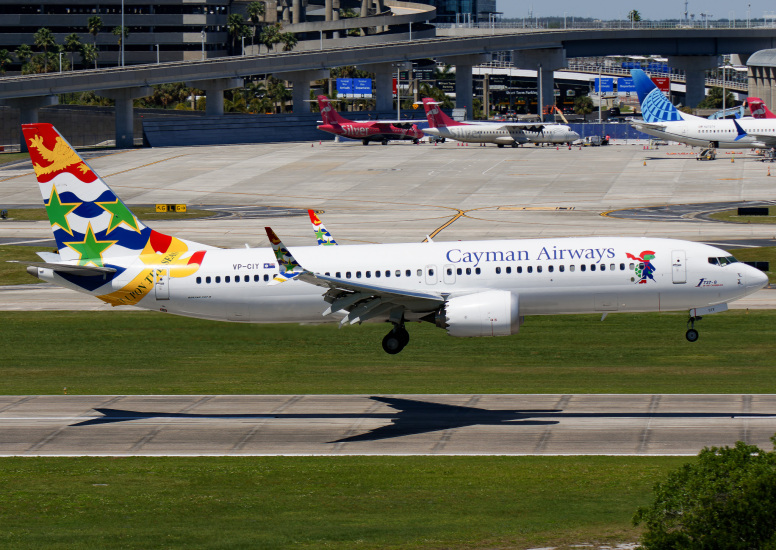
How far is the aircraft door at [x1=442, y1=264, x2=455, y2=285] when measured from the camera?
156 ft

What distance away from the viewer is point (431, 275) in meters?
47.8

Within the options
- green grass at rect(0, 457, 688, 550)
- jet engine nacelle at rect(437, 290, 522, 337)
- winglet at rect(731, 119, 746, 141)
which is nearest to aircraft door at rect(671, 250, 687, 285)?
jet engine nacelle at rect(437, 290, 522, 337)

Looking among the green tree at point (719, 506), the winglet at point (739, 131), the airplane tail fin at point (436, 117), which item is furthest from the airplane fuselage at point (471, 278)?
the airplane tail fin at point (436, 117)

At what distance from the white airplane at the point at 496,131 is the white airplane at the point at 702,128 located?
20010mm

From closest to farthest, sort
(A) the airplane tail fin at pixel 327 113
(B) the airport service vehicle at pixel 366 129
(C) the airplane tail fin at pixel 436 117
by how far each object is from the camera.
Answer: (C) the airplane tail fin at pixel 436 117, (A) the airplane tail fin at pixel 327 113, (B) the airport service vehicle at pixel 366 129

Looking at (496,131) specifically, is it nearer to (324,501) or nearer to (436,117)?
(436,117)

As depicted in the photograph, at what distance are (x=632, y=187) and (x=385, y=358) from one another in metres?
77.4

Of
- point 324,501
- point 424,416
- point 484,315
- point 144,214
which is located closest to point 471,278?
point 484,315

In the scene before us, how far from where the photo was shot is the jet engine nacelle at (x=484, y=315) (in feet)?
149

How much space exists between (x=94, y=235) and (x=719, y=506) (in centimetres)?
3325

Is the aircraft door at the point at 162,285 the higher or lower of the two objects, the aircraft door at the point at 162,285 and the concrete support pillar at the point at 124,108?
the lower

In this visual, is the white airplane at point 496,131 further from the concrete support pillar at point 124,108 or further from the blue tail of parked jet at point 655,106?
the concrete support pillar at point 124,108

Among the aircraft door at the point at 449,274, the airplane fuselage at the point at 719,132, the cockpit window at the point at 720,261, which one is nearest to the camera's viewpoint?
the cockpit window at the point at 720,261

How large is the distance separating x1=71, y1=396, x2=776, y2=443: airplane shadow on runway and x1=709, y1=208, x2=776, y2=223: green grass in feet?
204
